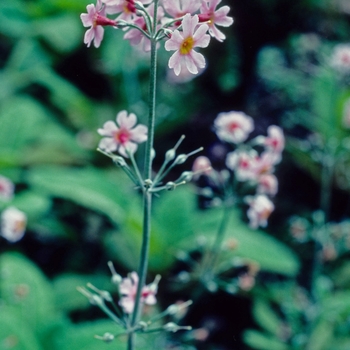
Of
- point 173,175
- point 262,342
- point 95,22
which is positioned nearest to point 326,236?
point 262,342

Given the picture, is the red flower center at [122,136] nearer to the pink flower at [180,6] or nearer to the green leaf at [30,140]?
the pink flower at [180,6]

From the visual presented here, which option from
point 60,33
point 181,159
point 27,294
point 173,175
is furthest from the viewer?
point 60,33

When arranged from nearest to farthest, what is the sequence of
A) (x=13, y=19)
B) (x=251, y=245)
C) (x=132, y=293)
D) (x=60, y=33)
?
(x=132, y=293), (x=251, y=245), (x=60, y=33), (x=13, y=19)

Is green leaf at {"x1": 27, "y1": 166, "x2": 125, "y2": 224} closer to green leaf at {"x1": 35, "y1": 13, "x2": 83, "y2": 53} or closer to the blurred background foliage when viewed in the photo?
the blurred background foliage

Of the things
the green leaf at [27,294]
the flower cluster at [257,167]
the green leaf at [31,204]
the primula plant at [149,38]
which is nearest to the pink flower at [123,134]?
the primula plant at [149,38]

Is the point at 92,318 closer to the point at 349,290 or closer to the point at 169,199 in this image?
the point at 169,199

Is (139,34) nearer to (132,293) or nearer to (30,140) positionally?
(132,293)
